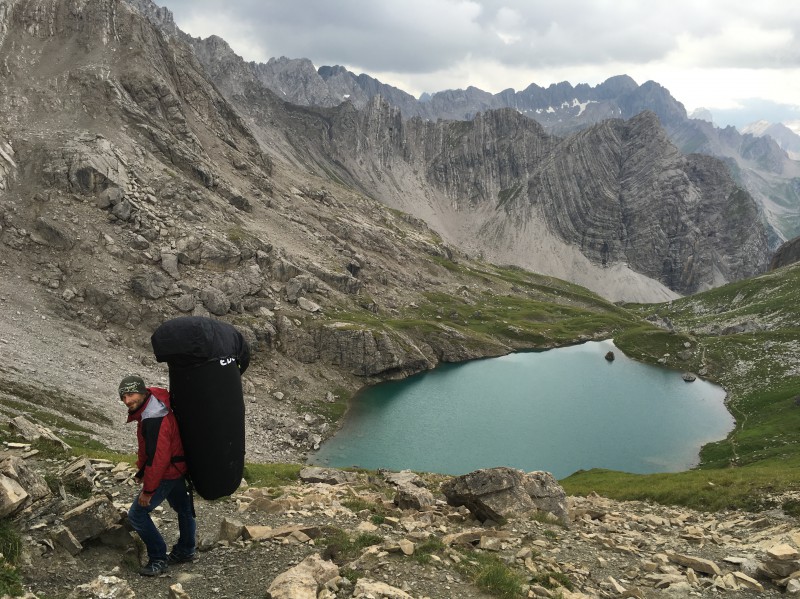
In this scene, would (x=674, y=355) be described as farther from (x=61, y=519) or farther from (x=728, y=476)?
(x=61, y=519)

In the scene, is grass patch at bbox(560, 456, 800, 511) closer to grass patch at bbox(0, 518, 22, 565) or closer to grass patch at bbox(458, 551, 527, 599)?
grass patch at bbox(458, 551, 527, 599)

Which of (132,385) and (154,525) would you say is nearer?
(132,385)

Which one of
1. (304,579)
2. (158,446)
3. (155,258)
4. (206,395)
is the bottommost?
(304,579)

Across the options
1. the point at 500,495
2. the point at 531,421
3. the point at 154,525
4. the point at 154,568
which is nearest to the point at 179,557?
the point at 154,568

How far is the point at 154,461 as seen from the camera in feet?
38.4

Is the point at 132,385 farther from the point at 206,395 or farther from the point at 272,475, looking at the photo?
the point at 272,475

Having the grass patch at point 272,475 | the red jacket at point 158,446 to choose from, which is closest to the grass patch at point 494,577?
the red jacket at point 158,446

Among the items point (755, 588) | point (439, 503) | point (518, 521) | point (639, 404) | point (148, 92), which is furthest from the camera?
point (148, 92)

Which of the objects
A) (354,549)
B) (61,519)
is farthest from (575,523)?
(61,519)

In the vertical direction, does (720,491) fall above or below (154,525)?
below

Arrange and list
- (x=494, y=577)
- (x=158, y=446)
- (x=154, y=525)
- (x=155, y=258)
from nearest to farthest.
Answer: (x=158, y=446)
(x=154, y=525)
(x=494, y=577)
(x=155, y=258)

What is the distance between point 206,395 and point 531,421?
85291mm

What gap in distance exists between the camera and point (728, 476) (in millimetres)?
42875

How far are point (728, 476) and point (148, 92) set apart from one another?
5861 inches
